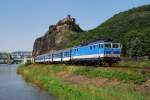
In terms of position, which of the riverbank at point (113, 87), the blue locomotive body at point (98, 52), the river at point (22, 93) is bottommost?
the river at point (22, 93)

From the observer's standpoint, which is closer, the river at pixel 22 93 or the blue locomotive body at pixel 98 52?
the river at pixel 22 93

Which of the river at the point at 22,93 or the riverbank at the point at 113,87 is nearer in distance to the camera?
the riverbank at the point at 113,87

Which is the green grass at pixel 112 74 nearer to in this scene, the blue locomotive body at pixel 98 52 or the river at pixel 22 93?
the blue locomotive body at pixel 98 52

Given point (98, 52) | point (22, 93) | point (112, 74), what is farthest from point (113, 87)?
point (98, 52)

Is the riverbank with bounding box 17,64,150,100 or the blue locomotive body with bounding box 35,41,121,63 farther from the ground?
the blue locomotive body with bounding box 35,41,121,63

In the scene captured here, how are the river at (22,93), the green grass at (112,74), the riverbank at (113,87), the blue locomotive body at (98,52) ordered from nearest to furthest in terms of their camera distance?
the riverbank at (113,87) < the green grass at (112,74) < the river at (22,93) < the blue locomotive body at (98,52)

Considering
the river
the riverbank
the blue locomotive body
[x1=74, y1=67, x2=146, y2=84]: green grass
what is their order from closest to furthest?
1. the riverbank
2. [x1=74, y1=67, x2=146, y2=84]: green grass
3. the river
4. the blue locomotive body

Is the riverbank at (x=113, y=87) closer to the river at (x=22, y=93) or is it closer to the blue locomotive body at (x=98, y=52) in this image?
the river at (x=22, y=93)

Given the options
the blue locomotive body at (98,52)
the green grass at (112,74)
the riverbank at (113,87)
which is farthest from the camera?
the blue locomotive body at (98,52)

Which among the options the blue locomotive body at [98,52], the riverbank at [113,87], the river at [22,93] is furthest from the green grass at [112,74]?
the river at [22,93]

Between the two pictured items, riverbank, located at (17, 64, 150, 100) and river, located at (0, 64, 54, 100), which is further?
river, located at (0, 64, 54, 100)

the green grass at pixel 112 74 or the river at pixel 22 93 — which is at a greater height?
the green grass at pixel 112 74

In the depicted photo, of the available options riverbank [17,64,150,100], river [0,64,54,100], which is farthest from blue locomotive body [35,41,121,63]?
river [0,64,54,100]

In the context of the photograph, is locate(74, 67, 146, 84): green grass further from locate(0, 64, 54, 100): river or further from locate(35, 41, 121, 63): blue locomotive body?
locate(0, 64, 54, 100): river
